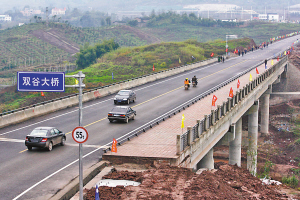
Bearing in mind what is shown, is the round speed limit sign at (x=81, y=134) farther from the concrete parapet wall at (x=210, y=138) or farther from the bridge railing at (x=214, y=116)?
the bridge railing at (x=214, y=116)

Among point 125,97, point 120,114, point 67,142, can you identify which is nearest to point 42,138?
point 67,142

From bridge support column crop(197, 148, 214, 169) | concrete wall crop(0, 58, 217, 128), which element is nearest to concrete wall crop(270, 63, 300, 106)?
concrete wall crop(0, 58, 217, 128)

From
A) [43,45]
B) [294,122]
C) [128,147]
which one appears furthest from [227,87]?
[43,45]

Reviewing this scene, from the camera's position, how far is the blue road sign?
47.4ft

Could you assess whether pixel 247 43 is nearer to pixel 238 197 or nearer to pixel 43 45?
pixel 43 45

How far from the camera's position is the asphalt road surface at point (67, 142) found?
1717 cm

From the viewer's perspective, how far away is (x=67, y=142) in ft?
82.1

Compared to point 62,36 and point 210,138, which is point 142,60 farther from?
point 62,36

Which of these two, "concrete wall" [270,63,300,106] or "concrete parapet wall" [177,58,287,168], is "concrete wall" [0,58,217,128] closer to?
"concrete parapet wall" [177,58,287,168]

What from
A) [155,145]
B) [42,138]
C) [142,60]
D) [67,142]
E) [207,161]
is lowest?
[207,161]

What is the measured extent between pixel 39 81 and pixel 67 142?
11.1m

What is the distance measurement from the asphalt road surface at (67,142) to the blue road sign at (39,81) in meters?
4.36

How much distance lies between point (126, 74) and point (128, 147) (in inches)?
2116

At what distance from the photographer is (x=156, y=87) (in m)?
50.0
